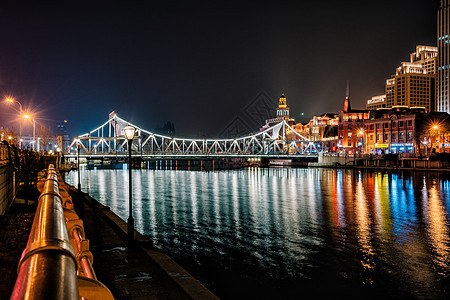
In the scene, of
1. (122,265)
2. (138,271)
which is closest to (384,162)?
(122,265)

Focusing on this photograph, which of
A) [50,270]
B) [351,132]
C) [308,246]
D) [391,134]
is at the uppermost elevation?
[351,132]

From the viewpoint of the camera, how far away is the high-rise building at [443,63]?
16088 cm

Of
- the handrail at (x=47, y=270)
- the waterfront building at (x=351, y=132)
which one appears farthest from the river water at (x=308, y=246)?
the waterfront building at (x=351, y=132)

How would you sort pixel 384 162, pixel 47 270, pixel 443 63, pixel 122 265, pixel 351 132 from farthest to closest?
pixel 443 63
pixel 351 132
pixel 384 162
pixel 122 265
pixel 47 270

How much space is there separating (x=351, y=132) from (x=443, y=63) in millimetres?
70448

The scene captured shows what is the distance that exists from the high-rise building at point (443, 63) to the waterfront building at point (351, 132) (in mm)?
47011

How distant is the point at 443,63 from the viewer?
164m

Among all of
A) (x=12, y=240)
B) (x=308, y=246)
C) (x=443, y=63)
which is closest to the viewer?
(x=12, y=240)

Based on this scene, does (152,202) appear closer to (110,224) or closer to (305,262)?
(110,224)

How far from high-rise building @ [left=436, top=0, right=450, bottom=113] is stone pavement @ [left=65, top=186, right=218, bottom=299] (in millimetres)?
174487

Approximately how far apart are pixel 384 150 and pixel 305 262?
107828mm

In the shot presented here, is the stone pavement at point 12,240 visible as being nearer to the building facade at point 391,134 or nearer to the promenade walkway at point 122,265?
the promenade walkway at point 122,265

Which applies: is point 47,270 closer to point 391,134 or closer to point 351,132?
point 391,134

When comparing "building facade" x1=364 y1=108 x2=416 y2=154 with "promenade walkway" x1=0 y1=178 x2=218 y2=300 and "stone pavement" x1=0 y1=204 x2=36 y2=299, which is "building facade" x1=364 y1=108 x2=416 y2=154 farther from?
"stone pavement" x1=0 y1=204 x2=36 y2=299
